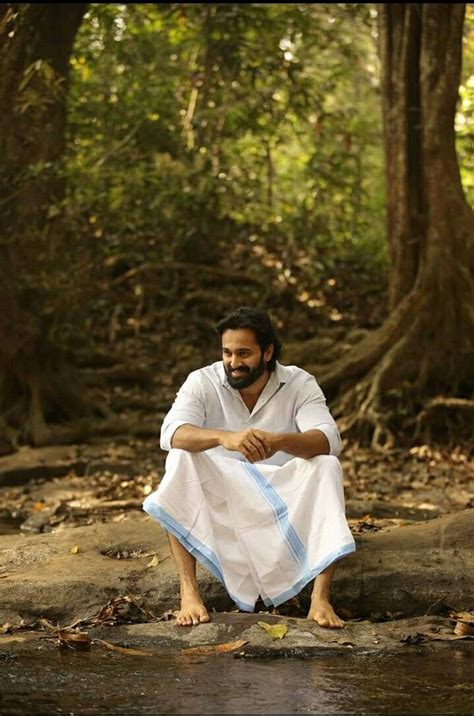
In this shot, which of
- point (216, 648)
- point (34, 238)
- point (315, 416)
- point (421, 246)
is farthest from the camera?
point (34, 238)

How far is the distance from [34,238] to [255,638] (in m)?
6.93

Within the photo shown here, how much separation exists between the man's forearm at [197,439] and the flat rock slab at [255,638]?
74cm

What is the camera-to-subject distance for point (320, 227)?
1400 centimetres

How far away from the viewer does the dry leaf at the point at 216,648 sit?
4508 mm

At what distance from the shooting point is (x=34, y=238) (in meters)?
10.8

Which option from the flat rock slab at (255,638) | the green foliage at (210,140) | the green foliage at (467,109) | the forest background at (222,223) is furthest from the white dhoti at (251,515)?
the green foliage at (467,109)

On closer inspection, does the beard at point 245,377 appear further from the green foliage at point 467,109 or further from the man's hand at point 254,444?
the green foliage at point 467,109

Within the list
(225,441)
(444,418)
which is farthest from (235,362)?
(444,418)

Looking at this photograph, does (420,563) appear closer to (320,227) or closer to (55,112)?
(55,112)

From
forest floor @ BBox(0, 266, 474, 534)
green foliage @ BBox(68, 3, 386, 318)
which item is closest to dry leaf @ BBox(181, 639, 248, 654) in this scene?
forest floor @ BBox(0, 266, 474, 534)

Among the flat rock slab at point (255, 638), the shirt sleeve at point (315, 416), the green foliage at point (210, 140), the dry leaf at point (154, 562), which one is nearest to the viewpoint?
the flat rock slab at point (255, 638)

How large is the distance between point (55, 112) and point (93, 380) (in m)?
2.85

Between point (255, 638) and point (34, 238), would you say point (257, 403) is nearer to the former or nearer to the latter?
point (255, 638)

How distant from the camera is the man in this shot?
16.2ft
